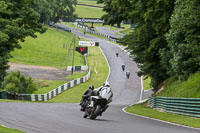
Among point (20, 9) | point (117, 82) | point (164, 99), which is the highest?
point (20, 9)

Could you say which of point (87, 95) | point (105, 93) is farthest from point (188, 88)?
point (105, 93)

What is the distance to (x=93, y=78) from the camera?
2822 inches

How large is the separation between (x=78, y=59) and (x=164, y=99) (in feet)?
221

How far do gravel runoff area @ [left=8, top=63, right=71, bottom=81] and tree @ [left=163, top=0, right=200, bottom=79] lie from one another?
42869 millimetres

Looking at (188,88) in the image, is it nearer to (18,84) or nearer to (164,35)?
(164,35)

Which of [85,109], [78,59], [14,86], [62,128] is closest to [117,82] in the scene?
[14,86]

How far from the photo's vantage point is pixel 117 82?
68.7m

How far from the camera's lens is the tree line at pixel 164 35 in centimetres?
2494

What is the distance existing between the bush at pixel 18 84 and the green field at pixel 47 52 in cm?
2810

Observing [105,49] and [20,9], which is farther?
[105,49]

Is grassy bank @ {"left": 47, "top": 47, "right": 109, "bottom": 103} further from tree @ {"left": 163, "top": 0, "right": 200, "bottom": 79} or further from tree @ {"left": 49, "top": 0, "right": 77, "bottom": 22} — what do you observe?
tree @ {"left": 49, "top": 0, "right": 77, "bottom": 22}

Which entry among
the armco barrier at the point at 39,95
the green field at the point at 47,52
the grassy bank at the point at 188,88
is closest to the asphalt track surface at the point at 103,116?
the grassy bank at the point at 188,88

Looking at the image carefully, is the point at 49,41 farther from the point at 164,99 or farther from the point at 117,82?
the point at 164,99

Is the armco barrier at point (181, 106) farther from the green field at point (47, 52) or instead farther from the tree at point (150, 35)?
the green field at point (47, 52)
